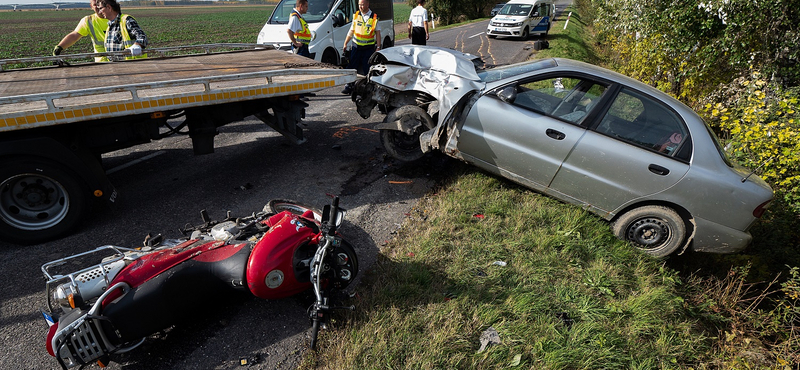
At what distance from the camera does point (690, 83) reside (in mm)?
7496

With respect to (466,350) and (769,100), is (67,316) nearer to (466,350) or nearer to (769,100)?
(466,350)

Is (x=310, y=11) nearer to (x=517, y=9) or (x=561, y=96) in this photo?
(x=561, y=96)

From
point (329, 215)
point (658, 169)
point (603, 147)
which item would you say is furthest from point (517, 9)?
point (329, 215)

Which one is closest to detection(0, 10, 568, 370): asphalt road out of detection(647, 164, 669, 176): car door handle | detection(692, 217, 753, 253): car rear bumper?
detection(647, 164, 669, 176): car door handle

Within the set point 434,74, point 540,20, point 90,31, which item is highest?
point 540,20

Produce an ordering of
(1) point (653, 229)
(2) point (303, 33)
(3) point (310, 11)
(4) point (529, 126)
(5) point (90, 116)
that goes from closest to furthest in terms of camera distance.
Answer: (5) point (90, 116), (1) point (653, 229), (4) point (529, 126), (2) point (303, 33), (3) point (310, 11)

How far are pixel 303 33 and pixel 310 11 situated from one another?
6.31 feet

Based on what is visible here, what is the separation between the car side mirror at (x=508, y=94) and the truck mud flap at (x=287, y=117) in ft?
8.46

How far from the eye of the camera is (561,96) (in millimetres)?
4586

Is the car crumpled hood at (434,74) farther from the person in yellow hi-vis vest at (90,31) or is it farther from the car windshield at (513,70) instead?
the person in yellow hi-vis vest at (90,31)

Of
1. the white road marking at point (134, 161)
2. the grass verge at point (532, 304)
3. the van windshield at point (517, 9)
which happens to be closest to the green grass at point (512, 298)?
the grass verge at point (532, 304)

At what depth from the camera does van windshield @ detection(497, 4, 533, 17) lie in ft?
63.6

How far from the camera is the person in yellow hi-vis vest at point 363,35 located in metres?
8.53

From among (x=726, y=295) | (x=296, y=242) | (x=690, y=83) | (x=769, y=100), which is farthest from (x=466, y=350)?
(x=690, y=83)
